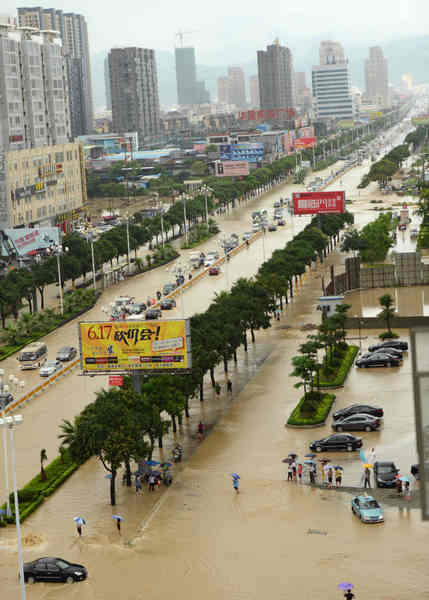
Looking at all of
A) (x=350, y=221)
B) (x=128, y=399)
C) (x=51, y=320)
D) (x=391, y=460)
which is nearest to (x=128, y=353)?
(x=128, y=399)

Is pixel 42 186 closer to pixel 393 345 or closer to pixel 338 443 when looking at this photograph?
pixel 393 345

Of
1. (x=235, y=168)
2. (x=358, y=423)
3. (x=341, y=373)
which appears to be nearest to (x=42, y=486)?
(x=358, y=423)

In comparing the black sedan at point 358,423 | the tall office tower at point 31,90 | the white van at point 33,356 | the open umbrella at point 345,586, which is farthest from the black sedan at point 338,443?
the tall office tower at point 31,90

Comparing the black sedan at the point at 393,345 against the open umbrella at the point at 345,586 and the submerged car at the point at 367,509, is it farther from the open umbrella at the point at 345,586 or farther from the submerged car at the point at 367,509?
the open umbrella at the point at 345,586

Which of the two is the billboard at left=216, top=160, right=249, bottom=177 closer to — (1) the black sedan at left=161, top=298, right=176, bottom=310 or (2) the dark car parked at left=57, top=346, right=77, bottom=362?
(1) the black sedan at left=161, top=298, right=176, bottom=310

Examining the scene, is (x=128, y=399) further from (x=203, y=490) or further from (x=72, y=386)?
(x=72, y=386)
